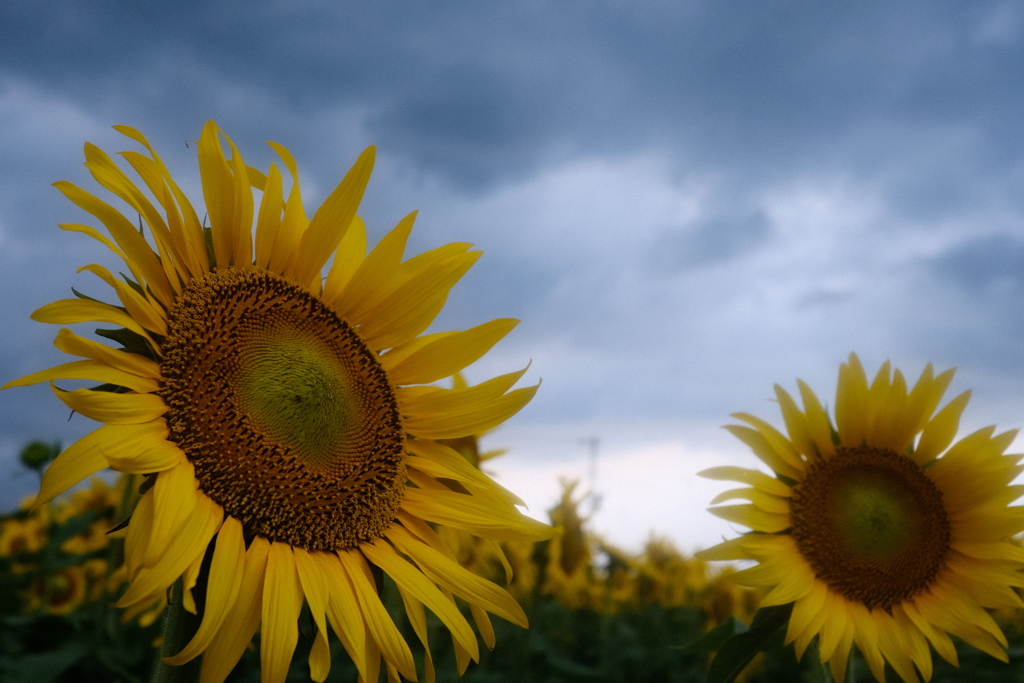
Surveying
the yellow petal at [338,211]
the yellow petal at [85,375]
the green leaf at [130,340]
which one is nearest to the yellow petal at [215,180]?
the yellow petal at [338,211]

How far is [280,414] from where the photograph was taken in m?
2.04

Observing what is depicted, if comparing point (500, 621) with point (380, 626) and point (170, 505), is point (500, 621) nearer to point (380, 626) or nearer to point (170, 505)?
point (380, 626)

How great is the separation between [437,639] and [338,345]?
361 cm

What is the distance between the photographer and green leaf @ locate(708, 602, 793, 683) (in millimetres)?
2652

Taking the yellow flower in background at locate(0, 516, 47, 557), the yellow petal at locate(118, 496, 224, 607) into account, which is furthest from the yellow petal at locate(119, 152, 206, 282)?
the yellow flower in background at locate(0, 516, 47, 557)

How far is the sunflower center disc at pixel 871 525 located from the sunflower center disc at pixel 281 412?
183cm

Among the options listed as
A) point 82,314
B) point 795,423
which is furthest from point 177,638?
point 795,423

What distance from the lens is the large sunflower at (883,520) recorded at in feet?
9.80

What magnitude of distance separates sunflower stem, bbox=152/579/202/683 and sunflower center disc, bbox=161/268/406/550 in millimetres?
225

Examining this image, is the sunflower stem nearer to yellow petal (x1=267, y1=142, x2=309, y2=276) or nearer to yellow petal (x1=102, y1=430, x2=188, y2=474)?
yellow petal (x1=102, y1=430, x2=188, y2=474)

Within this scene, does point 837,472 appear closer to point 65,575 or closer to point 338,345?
point 338,345

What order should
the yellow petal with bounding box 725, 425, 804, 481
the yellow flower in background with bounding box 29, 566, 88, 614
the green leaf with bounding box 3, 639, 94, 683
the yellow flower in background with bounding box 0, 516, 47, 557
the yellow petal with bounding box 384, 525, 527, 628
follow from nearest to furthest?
the yellow petal with bounding box 384, 525, 527, 628
the green leaf with bounding box 3, 639, 94, 683
the yellow petal with bounding box 725, 425, 804, 481
the yellow flower in background with bounding box 29, 566, 88, 614
the yellow flower in background with bounding box 0, 516, 47, 557

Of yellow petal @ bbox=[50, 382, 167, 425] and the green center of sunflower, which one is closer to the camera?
yellow petal @ bbox=[50, 382, 167, 425]

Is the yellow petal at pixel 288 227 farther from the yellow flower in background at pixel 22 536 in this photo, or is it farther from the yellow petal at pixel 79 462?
the yellow flower in background at pixel 22 536
